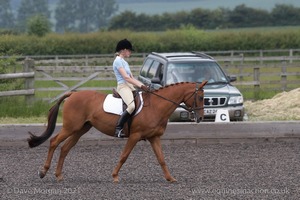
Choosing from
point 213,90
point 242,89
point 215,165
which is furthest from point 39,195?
point 242,89

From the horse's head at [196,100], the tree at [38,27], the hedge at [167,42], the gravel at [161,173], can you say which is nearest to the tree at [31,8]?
the tree at [38,27]

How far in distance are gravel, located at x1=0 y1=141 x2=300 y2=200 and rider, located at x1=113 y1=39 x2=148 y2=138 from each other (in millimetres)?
842

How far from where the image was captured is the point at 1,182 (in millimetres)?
11023

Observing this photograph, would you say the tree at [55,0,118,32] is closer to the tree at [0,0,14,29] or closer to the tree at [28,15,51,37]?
the tree at [0,0,14,29]

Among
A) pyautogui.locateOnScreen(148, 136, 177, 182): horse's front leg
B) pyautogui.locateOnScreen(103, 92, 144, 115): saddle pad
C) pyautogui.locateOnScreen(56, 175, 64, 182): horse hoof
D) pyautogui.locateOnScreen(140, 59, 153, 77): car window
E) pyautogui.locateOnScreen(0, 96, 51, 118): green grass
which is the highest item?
pyautogui.locateOnScreen(103, 92, 144, 115): saddle pad

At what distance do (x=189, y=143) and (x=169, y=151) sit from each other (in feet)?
3.04

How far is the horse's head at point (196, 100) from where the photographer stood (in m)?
11.5

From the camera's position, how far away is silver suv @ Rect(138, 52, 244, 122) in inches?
691

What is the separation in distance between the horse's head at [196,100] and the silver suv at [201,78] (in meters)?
5.47

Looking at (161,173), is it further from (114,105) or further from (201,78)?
(201,78)

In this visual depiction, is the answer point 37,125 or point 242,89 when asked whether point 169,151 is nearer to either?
point 37,125

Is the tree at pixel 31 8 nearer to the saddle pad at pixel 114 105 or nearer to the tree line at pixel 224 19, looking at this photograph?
the tree line at pixel 224 19

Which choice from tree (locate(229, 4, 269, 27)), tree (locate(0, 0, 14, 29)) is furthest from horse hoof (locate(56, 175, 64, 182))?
tree (locate(0, 0, 14, 29))

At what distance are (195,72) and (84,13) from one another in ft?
456
